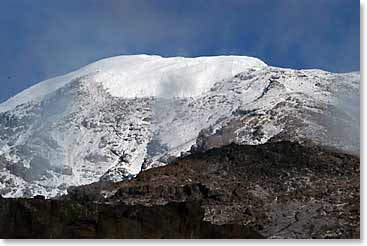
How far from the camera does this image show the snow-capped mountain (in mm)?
39250

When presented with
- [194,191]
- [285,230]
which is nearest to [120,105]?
[194,191]

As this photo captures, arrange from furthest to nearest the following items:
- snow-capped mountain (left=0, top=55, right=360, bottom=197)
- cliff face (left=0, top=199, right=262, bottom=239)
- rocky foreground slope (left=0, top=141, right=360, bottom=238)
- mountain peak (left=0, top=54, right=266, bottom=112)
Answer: mountain peak (left=0, top=54, right=266, bottom=112)
snow-capped mountain (left=0, top=55, right=360, bottom=197)
rocky foreground slope (left=0, top=141, right=360, bottom=238)
cliff face (left=0, top=199, right=262, bottom=239)

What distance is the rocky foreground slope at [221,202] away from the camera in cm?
571

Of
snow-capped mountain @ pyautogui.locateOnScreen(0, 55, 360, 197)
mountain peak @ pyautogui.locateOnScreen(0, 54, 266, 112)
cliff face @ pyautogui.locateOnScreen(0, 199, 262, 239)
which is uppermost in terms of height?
mountain peak @ pyautogui.locateOnScreen(0, 54, 266, 112)

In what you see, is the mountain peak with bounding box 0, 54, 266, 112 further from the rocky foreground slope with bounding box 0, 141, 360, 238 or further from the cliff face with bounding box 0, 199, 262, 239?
the cliff face with bounding box 0, 199, 262, 239

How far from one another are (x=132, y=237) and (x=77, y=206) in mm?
1855

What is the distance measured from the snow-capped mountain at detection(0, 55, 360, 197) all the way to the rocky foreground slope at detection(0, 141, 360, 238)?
266 inches

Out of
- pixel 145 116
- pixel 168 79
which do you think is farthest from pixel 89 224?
pixel 145 116

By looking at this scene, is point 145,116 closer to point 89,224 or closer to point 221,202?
A: point 221,202

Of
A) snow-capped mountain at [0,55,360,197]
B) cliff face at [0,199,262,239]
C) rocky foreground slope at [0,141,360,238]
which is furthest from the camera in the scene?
snow-capped mountain at [0,55,360,197]

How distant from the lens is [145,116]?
60.4m

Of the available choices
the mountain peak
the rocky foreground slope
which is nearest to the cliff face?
the rocky foreground slope

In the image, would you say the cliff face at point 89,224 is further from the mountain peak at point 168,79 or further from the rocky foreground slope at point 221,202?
the mountain peak at point 168,79

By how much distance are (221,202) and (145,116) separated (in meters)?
43.9
